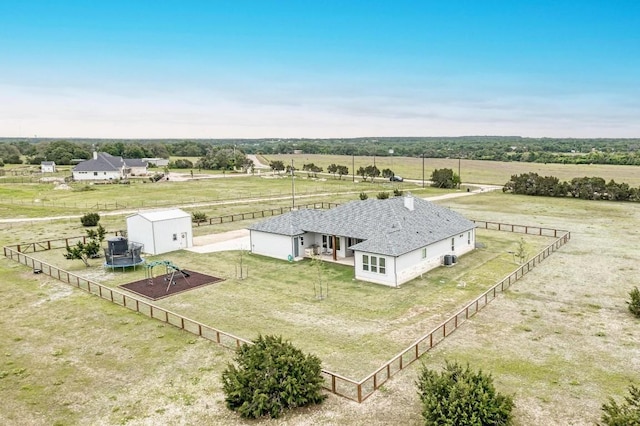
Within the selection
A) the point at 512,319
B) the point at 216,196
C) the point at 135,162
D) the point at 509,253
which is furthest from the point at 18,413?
the point at 135,162

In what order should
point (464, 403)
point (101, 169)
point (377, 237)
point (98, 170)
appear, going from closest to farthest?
1. point (464, 403)
2. point (377, 237)
3. point (98, 170)
4. point (101, 169)

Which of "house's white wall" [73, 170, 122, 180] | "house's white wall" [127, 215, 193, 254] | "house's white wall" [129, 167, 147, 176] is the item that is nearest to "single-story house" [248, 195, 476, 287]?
"house's white wall" [127, 215, 193, 254]

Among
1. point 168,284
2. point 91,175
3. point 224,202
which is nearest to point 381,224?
point 168,284

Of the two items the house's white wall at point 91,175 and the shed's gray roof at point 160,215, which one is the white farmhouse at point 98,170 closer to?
the house's white wall at point 91,175

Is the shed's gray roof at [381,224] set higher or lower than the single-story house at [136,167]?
lower

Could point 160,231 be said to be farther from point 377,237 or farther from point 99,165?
point 99,165

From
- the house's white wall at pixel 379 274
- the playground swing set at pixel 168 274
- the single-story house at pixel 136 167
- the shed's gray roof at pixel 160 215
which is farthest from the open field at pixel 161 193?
the house's white wall at pixel 379 274
